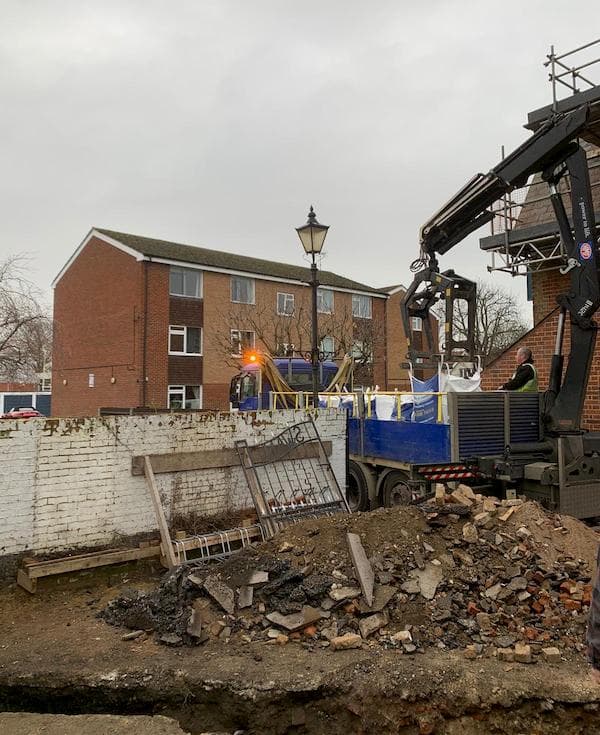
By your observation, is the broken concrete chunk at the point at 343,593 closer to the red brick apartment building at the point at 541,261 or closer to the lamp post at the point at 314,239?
the lamp post at the point at 314,239

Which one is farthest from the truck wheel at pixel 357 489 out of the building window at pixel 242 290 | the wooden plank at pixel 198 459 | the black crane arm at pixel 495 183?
the building window at pixel 242 290

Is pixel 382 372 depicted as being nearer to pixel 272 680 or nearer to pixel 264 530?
pixel 264 530

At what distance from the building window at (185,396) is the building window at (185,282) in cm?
473

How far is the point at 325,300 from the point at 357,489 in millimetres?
24297

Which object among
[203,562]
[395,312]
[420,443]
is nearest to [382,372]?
[395,312]

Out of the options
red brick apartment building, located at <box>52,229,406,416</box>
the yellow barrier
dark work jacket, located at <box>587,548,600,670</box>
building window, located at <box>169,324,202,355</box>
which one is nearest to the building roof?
red brick apartment building, located at <box>52,229,406,416</box>

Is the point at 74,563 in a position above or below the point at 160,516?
below

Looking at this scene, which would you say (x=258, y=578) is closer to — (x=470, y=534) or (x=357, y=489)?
(x=470, y=534)

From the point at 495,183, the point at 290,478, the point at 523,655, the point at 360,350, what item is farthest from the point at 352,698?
the point at 360,350

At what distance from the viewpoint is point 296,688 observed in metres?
3.85

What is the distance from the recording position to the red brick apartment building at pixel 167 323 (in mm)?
27031

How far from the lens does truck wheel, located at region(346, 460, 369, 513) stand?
9461 millimetres

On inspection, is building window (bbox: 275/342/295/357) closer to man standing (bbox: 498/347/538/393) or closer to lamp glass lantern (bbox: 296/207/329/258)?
lamp glass lantern (bbox: 296/207/329/258)

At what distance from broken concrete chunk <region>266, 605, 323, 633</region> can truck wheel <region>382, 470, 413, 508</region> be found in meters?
4.00
